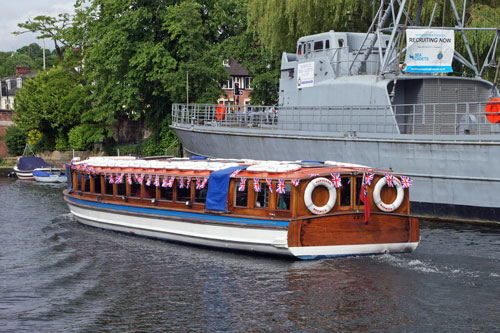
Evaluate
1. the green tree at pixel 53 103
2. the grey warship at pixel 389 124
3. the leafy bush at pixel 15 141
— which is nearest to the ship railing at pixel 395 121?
the grey warship at pixel 389 124

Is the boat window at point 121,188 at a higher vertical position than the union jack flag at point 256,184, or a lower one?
lower

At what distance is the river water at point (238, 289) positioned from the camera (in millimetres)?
13352

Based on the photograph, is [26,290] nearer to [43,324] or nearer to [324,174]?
[43,324]

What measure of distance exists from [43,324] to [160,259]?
5909 millimetres

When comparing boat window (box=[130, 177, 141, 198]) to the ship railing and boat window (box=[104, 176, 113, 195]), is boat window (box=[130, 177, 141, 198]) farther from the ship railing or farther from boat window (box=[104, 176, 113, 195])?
the ship railing

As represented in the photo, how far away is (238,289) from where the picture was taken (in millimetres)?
15680

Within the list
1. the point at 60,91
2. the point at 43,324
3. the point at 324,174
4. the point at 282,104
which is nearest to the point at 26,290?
the point at 43,324

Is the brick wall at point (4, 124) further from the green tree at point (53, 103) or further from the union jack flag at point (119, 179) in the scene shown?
the union jack flag at point (119, 179)

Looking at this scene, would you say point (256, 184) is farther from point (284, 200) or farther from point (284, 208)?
point (284, 208)

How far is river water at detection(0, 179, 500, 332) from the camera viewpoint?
13.4 metres

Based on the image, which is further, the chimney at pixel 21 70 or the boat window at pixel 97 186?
the chimney at pixel 21 70

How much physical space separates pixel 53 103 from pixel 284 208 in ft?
141

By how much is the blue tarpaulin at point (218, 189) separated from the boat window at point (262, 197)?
98 cm

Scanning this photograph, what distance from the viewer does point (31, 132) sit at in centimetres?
5925
